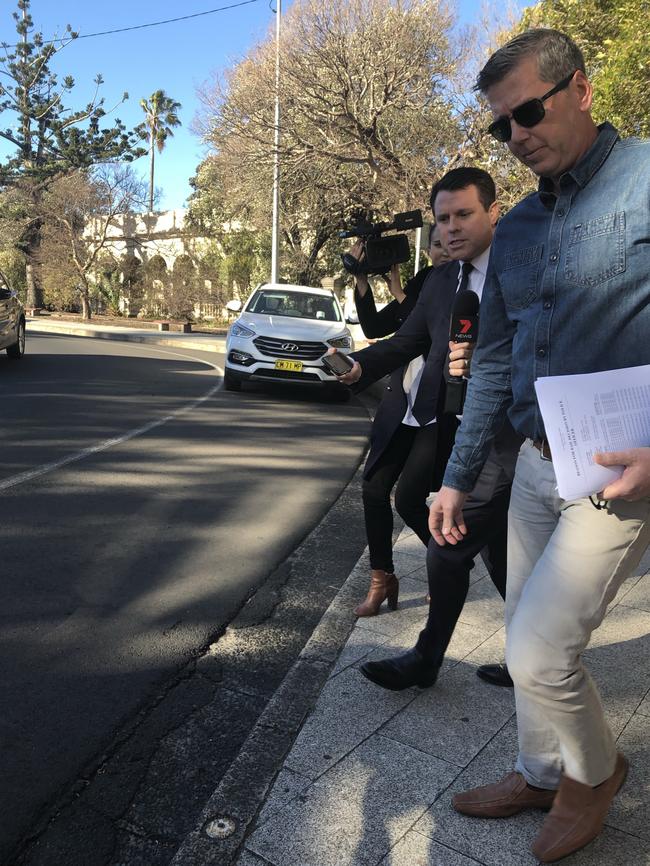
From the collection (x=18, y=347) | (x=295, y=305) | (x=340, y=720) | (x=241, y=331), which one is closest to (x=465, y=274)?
(x=340, y=720)

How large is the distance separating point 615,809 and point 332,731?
906mm

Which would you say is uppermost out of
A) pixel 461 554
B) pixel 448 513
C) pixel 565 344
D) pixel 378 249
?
pixel 378 249

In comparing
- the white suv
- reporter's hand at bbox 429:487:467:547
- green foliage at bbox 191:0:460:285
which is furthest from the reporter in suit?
green foliage at bbox 191:0:460:285

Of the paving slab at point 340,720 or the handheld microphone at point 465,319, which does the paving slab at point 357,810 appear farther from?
the handheld microphone at point 465,319

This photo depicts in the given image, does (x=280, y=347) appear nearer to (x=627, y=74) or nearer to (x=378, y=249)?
(x=627, y=74)

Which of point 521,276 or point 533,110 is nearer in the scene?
point 533,110

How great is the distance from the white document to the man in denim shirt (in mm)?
69

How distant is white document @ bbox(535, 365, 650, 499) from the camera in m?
1.78

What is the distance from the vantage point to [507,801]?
2.21 meters

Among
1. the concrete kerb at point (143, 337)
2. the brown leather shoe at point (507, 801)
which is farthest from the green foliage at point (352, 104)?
the brown leather shoe at point (507, 801)

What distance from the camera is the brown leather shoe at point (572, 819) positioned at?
2023 mm

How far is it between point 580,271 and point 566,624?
86 cm

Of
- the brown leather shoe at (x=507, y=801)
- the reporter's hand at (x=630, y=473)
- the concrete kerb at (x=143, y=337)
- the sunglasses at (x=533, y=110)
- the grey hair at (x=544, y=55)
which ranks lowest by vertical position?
the concrete kerb at (x=143, y=337)

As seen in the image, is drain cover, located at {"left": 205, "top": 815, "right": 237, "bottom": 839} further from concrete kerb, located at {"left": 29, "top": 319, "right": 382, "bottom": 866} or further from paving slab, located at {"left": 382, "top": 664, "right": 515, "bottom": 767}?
paving slab, located at {"left": 382, "top": 664, "right": 515, "bottom": 767}
